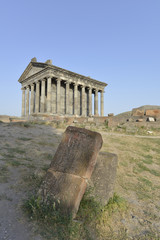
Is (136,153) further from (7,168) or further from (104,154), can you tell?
(7,168)

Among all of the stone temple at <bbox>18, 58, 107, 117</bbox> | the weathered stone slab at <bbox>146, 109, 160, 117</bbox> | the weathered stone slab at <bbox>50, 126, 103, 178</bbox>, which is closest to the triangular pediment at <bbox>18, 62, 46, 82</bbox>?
the stone temple at <bbox>18, 58, 107, 117</bbox>

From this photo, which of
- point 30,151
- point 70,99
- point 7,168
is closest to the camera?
point 7,168

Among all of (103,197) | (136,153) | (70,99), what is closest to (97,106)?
(70,99)

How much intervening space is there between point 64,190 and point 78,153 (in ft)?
2.09

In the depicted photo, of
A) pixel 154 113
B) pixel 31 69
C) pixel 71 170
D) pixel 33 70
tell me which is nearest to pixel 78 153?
pixel 71 170

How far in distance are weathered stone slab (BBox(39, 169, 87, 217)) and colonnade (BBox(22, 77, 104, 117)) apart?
21.2 metres

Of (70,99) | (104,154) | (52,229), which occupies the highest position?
(70,99)

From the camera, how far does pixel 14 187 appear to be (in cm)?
318

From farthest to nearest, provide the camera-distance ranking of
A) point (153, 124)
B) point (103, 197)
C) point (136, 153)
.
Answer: point (153, 124) < point (136, 153) < point (103, 197)

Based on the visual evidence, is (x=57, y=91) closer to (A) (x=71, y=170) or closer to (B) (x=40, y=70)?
(B) (x=40, y=70)

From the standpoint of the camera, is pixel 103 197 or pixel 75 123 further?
pixel 75 123

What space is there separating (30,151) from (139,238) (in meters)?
4.30

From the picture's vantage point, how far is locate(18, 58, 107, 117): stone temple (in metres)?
24.3

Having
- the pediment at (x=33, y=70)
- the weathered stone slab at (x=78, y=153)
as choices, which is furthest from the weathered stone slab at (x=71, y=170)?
the pediment at (x=33, y=70)
